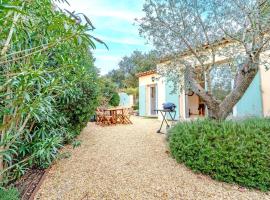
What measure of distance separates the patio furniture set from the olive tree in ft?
18.7

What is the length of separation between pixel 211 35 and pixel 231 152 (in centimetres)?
353

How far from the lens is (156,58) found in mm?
7980

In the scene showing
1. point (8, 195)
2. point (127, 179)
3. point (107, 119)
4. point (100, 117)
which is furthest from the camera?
point (100, 117)

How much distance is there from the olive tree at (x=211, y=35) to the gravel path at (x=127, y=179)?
2.12 metres

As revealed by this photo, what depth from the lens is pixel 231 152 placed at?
5.00 metres

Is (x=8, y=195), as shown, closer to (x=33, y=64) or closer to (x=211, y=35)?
(x=33, y=64)

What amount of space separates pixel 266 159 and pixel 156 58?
4.53 metres

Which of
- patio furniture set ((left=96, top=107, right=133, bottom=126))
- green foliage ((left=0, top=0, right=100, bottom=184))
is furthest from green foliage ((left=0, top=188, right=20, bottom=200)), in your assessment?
patio furniture set ((left=96, top=107, right=133, bottom=126))

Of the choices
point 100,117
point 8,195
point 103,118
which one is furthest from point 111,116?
point 8,195

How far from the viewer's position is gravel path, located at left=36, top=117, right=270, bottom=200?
Result: 14.4 ft

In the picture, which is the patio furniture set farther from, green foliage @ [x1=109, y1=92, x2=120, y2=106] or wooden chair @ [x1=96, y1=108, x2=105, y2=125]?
green foliage @ [x1=109, y1=92, x2=120, y2=106]

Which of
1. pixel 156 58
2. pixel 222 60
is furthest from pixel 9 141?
pixel 222 60

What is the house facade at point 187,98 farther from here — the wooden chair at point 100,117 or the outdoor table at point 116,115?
the wooden chair at point 100,117

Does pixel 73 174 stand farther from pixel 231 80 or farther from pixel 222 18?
pixel 231 80
